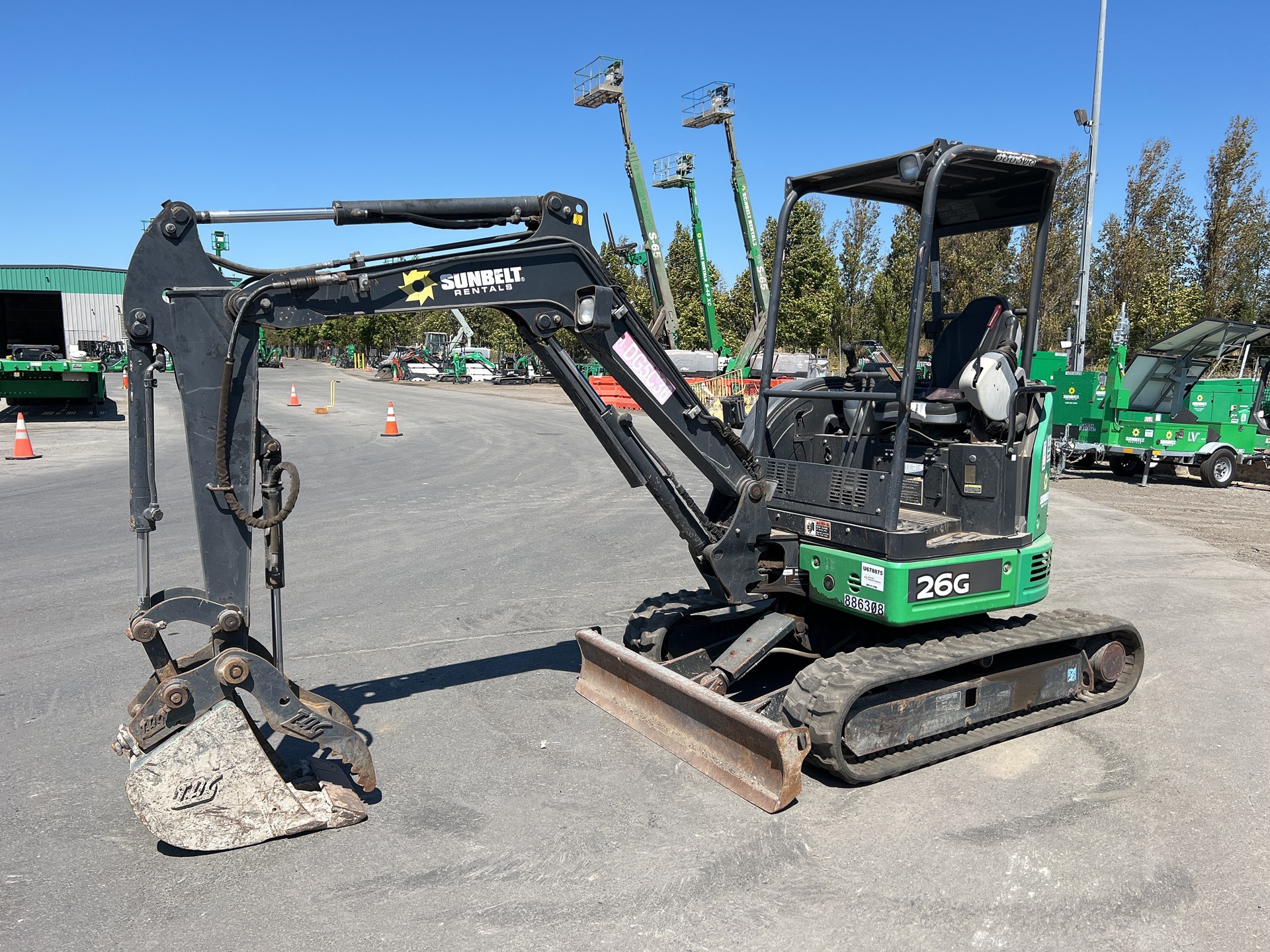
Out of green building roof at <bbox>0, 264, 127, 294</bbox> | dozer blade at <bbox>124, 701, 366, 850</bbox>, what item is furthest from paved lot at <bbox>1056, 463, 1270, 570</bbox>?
green building roof at <bbox>0, 264, 127, 294</bbox>

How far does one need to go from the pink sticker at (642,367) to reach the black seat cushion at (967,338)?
196 centimetres

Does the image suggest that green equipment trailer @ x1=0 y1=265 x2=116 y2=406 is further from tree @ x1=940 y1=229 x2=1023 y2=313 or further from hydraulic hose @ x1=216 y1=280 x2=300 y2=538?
hydraulic hose @ x1=216 y1=280 x2=300 y2=538

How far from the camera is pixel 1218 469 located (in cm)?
1644

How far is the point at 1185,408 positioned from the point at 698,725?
1529cm

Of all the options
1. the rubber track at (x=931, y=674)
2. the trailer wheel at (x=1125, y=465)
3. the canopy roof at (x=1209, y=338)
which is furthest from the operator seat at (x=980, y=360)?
the trailer wheel at (x=1125, y=465)

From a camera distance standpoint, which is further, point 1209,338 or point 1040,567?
point 1209,338

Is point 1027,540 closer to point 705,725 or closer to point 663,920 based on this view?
point 705,725

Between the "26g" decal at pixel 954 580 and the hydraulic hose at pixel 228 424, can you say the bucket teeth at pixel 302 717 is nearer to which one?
the hydraulic hose at pixel 228 424

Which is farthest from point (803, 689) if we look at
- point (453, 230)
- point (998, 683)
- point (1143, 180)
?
point (1143, 180)

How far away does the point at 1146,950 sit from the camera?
3.39 meters

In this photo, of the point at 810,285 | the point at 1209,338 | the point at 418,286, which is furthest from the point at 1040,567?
the point at 810,285

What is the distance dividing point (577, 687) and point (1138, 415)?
1441 cm

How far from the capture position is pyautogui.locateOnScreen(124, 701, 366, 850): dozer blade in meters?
3.86

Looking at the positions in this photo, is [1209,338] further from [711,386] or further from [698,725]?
[711,386]
